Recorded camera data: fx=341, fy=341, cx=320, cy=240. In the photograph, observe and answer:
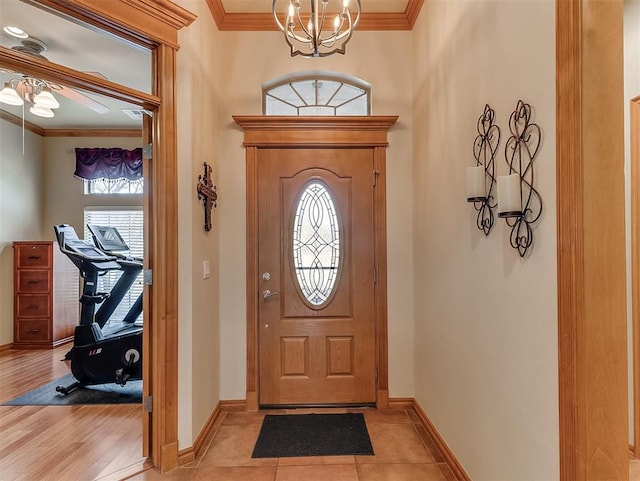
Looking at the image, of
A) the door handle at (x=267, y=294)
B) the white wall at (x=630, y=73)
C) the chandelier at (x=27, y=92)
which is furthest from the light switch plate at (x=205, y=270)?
the white wall at (x=630, y=73)

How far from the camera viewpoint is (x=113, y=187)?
5133 mm

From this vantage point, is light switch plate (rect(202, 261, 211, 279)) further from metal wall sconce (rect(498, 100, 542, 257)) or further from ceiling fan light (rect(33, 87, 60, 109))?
metal wall sconce (rect(498, 100, 542, 257))

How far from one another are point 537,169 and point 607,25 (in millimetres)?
468

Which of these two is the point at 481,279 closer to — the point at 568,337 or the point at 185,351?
the point at 568,337

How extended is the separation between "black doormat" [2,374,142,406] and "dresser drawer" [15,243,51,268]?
1.88 metres

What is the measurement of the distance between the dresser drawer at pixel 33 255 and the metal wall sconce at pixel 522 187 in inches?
211

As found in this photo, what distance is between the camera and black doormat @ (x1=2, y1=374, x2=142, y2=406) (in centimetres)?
299

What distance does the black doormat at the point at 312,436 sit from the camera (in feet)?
7.34

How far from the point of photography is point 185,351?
2.14 metres

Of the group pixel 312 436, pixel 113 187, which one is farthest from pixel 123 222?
pixel 312 436

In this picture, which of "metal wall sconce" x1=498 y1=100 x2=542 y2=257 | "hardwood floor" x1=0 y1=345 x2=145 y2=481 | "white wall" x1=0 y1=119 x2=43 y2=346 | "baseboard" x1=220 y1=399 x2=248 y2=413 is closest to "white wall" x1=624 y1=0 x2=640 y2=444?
"metal wall sconce" x1=498 y1=100 x2=542 y2=257

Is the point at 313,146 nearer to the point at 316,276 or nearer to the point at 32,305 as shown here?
the point at 316,276

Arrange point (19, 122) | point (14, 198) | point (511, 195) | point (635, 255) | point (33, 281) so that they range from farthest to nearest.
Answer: point (19, 122), point (14, 198), point (33, 281), point (635, 255), point (511, 195)

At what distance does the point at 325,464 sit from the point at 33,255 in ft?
15.3
